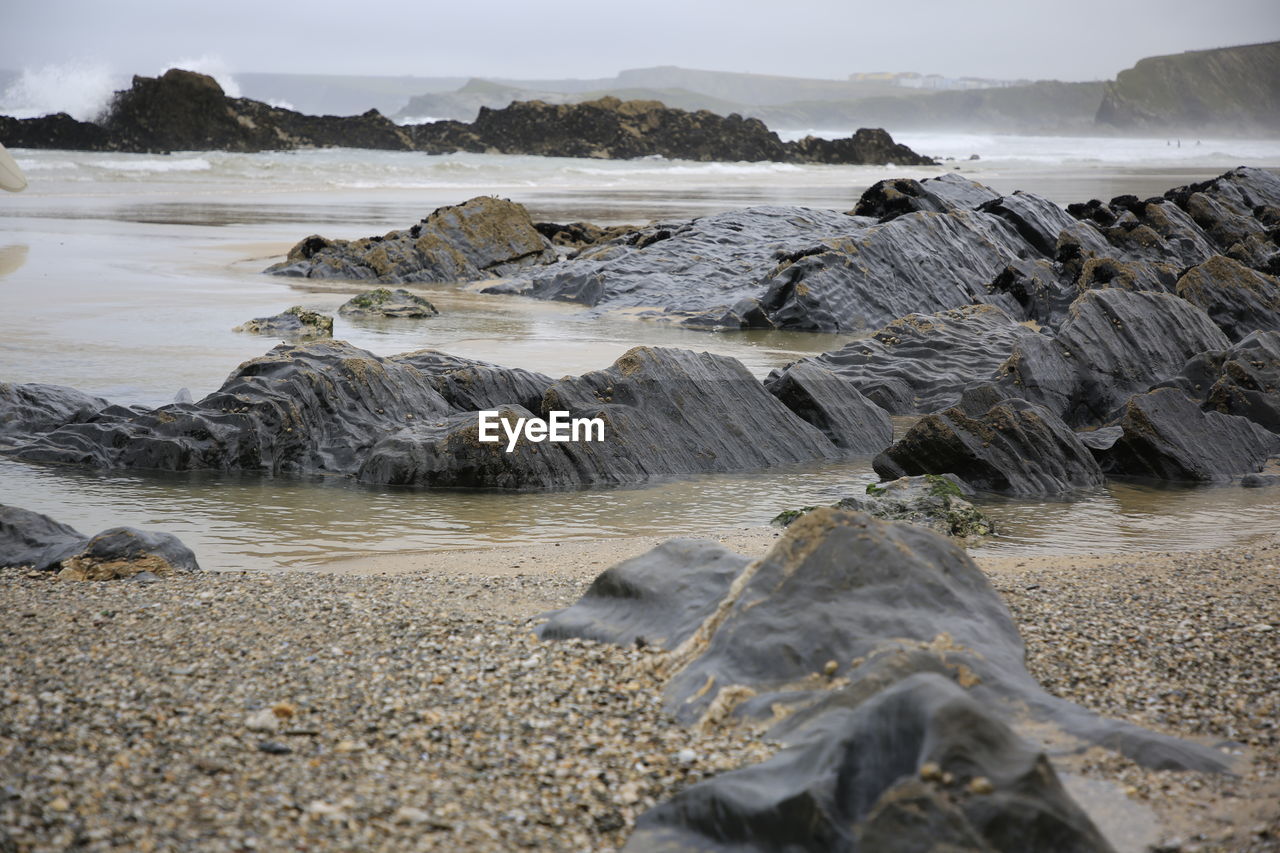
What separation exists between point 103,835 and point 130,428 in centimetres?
498

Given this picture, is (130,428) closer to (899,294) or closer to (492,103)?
(899,294)

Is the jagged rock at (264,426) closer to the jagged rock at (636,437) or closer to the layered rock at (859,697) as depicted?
the jagged rock at (636,437)

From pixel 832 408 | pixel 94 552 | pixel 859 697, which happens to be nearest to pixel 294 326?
pixel 832 408

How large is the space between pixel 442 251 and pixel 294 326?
5.50m

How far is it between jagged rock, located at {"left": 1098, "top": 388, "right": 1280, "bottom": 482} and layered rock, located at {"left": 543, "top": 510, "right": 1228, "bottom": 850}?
4.24 meters

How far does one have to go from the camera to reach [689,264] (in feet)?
48.5

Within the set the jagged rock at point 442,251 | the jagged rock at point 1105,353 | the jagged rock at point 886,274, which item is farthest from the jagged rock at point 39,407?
the jagged rock at point 442,251

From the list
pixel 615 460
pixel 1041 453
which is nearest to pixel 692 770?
pixel 615 460

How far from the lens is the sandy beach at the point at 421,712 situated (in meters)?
2.44

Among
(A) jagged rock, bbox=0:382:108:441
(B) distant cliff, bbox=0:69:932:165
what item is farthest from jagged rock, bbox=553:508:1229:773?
(B) distant cliff, bbox=0:69:932:165

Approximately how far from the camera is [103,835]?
2.31 meters

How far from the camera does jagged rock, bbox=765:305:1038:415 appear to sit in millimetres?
8914

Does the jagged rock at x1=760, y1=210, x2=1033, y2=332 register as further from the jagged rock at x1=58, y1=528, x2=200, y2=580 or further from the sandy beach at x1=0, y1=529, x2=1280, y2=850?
the jagged rock at x1=58, y1=528, x2=200, y2=580

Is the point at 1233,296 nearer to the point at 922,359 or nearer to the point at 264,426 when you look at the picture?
the point at 922,359
